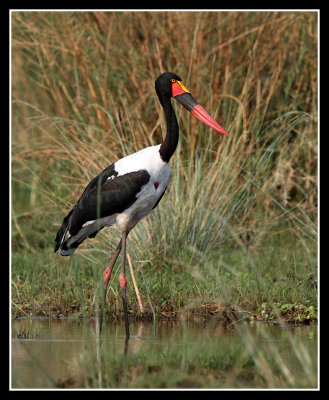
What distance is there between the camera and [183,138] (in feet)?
28.1

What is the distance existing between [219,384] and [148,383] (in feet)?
1.26

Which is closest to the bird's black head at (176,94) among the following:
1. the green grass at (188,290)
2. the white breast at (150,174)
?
the white breast at (150,174)

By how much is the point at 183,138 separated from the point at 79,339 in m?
3.64

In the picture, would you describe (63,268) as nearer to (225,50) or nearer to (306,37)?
(225,50)

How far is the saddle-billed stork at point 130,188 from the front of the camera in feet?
19.8

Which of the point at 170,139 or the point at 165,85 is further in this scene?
the point at 165,85

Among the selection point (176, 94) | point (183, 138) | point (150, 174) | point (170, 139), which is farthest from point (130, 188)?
point (183, 138)

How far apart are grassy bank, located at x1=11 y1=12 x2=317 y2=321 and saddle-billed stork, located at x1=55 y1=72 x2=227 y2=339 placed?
543 mm

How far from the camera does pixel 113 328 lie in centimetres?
596

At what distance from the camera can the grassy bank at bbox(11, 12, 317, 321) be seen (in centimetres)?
724

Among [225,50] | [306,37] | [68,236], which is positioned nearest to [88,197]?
[68,236]

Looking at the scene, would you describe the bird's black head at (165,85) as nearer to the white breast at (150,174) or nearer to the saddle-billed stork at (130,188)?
the saddle-billed stork at (130,188)

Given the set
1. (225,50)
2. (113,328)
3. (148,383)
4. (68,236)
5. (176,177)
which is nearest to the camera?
(148,383)

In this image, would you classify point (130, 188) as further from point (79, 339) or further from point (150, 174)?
point (79, 339)
